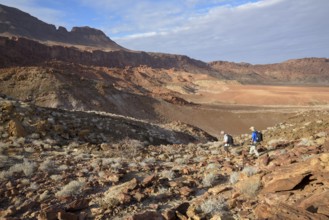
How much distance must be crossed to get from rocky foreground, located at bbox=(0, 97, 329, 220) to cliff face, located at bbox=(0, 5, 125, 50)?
315ft

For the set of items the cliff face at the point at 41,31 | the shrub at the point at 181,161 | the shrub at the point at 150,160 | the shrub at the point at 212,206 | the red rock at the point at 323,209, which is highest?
the cliff face at the point at 41,31

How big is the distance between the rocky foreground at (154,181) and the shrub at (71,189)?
2 cm

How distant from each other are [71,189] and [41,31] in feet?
404

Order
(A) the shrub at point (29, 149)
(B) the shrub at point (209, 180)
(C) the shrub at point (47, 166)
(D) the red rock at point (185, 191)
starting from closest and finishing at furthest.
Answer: (D) the red rock at point (185, 191), (B) the shrub at point (209, 180), (C) the shrub at point (47, 166), (A) the shrub at point (29, 149)

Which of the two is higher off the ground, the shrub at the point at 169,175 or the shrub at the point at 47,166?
the shrub at the point at 169,175

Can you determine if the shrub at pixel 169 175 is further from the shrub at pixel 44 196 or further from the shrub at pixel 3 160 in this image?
the shrub at pixel 3 160

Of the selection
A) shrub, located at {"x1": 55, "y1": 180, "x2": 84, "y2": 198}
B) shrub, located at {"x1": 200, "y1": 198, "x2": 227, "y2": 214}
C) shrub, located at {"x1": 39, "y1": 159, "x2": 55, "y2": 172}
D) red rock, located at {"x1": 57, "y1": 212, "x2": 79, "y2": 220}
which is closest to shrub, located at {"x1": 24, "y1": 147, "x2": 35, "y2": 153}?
shrub, located at {"x1": 39, "y1": 159, "x2": 55, "y2": 172}

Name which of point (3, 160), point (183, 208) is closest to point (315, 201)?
point (183, 208)

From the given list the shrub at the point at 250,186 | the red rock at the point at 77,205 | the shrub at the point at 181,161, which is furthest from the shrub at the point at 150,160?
the shrub at the point at 250,186

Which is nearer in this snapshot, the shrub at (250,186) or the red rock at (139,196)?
the shrub at (250,186)

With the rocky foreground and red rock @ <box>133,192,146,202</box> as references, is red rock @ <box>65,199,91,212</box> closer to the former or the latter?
the rocky foreground

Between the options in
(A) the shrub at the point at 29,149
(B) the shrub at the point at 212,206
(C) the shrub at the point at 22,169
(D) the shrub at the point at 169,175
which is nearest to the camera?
(B) the shrub at the point at 212,206

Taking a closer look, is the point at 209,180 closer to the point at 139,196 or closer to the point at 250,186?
the point at 250,186

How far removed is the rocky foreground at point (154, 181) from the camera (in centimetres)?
634
